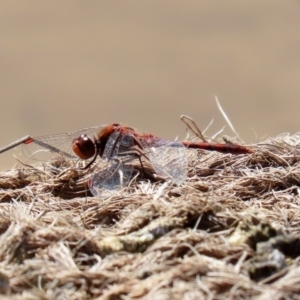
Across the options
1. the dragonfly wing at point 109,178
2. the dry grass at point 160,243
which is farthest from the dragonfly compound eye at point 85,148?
the dry grass at point 160,243

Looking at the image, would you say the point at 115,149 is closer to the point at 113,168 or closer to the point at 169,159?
the point at 113,168

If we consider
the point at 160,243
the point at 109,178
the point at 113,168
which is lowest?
the point at 160,243

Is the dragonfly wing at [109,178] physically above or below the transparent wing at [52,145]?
below

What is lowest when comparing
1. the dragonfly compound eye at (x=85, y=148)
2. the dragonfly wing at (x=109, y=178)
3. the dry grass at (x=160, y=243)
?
the dry grass at (x=160, y=243)

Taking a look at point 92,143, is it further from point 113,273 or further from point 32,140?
point 113,273

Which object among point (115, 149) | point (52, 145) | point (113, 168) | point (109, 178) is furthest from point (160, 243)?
point (52, 145)

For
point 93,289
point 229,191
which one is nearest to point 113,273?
point 93,289

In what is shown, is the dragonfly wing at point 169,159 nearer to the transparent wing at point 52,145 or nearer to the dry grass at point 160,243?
the dry grass at point 160,243
